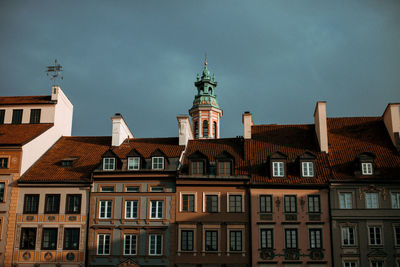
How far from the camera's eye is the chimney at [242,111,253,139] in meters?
49.1

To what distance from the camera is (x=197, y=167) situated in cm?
4416

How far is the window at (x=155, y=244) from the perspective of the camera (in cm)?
4208

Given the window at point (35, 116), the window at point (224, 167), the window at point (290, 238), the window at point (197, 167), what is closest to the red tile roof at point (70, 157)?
the window at point (35, 116)

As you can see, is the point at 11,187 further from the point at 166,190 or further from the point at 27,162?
the point at 166,190

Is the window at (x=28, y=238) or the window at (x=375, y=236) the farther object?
the window at (x=28, y=238)

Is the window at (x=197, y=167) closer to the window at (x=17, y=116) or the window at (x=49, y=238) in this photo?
the window at (x=49, y=238)

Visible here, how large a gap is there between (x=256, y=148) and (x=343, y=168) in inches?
300

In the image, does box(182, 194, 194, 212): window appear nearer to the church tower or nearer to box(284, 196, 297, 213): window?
box(284, 196, 297, 213): window

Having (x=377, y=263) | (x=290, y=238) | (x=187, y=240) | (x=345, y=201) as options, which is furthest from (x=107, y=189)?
(x=377, y=263)

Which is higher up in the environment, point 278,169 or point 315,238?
point 278,169

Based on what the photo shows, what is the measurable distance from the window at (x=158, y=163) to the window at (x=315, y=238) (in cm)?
1296

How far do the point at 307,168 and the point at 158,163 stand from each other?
39.7ft

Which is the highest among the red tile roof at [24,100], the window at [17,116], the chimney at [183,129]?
the red tile roof at [24,100]

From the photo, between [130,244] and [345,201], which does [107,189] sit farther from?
[345,201]
